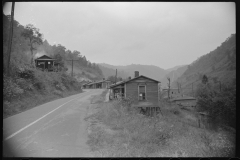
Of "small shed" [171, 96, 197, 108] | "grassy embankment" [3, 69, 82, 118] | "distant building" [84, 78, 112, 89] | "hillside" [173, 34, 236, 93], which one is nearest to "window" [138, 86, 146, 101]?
"hillside" [173, 34, 236, 93]

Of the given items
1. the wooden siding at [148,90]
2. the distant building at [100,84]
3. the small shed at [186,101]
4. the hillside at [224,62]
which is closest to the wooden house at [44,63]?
the wooden siding at [148,90]

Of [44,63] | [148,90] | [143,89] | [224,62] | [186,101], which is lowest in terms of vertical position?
[186,101]

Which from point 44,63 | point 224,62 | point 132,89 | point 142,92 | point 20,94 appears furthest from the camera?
point 44,63

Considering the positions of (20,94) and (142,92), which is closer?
(20,94)

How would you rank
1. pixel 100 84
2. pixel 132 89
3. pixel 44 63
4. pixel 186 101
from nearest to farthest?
pixel 132 89 → pixel 44 63 → pixel 186 101 → pixel 100 84

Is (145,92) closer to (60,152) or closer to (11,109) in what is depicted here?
(11,109)

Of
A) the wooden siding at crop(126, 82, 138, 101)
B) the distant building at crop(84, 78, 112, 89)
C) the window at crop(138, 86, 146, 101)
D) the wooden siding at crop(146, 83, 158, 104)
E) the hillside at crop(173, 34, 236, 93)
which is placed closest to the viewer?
the hillside at crop(173, 34, 236, 93)

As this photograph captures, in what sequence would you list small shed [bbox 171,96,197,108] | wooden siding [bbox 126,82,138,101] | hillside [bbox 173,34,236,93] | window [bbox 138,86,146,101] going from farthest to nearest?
small shed [bbox 171,96,197,108] < window [bbox 138,86,146,101] < wooden siding [bbox 126,82,138,101] < hillside [bbox 173,34,236,93]

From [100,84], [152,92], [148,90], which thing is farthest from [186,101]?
[100,84]

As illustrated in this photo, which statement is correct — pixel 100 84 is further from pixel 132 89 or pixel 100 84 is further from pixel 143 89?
pixel 143 89

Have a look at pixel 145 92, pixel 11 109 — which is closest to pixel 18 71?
pixel 11 109

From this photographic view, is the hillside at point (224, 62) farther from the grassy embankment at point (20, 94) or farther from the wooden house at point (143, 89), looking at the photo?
the grassy embankment at point (20, 94)

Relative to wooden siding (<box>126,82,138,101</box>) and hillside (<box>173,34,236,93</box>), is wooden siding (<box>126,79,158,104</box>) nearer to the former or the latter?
wooden siding (<box>126,82,138,101</box>)

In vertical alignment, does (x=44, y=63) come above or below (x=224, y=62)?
above
